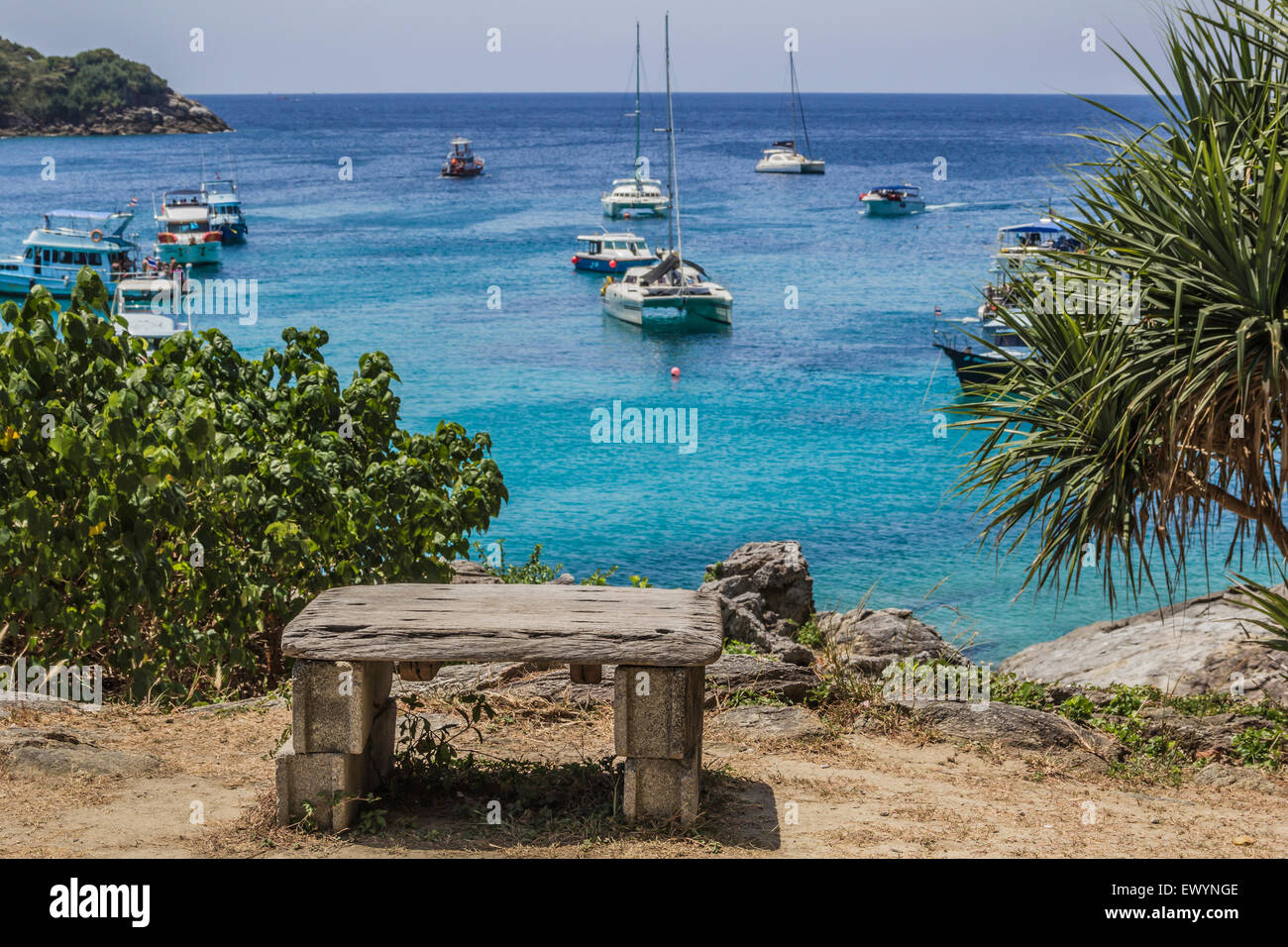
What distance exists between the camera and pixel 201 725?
7348 millimetres

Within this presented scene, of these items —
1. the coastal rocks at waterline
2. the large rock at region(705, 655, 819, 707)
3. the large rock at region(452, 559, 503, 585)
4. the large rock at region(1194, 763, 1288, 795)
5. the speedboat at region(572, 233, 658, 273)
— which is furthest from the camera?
the speedboat at region(572, 233, 658, 273)

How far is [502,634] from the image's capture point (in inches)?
209

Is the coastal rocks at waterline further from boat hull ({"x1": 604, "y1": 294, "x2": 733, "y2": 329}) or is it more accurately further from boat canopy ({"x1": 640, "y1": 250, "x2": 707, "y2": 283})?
boat canopy ({"x1": 640, "y1": 250, "x2": 707, "y2": 283})

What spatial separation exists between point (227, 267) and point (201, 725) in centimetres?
5847

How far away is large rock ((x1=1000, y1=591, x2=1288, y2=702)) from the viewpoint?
37.7ft

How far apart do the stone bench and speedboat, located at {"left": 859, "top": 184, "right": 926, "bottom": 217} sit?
255 ft

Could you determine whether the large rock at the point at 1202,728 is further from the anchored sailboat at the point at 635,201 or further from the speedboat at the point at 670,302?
the anchored sailboat at the point at 635,201

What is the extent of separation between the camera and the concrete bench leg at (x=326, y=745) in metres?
5.40

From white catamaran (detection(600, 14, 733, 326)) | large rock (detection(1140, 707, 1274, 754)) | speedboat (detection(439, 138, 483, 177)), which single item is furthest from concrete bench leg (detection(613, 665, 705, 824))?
speedboat (detection(439, 138, 483, 177))

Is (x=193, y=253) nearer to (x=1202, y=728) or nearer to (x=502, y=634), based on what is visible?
(x=1202, y=728)

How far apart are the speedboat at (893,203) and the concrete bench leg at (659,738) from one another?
7786 centimetres

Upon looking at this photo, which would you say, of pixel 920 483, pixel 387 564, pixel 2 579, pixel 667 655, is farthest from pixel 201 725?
pixel 920 483

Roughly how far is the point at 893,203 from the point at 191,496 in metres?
76.0

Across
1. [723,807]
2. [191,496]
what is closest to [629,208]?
[191,496]
